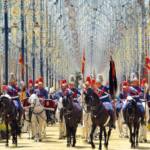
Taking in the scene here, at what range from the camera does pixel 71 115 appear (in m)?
25.7

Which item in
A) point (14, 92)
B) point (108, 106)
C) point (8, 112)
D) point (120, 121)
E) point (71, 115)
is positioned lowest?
point (120, 121)

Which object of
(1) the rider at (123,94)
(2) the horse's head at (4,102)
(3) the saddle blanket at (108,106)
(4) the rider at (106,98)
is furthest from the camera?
(1) the rider at (123,94)

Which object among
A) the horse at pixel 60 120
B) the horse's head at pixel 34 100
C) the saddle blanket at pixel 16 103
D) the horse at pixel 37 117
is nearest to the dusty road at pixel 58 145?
the horse at pixel 37 117

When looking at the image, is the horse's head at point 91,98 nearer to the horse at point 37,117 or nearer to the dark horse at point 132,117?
the dark horse at point 132,117

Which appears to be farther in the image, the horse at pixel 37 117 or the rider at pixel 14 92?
the horse at pixel 37 117

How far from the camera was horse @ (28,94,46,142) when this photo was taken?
28438mm

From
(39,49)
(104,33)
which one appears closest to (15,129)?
(39,49)

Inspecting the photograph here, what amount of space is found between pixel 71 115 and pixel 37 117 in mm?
3749

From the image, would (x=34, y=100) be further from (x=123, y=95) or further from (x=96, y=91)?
(x=96, y=91)

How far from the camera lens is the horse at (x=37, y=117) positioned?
A: 93.3ft

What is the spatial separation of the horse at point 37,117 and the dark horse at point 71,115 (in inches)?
106

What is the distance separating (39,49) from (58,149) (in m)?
25.9

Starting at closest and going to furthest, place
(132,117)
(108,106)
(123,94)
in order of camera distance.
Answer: (108,106), (132,117), (123,94)

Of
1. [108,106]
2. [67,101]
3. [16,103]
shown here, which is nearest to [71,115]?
[67,101]
